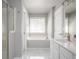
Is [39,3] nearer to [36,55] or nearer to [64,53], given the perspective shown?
[36,55]

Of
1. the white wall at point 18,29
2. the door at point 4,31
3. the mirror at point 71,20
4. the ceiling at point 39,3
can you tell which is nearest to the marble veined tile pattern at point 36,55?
the white wall at point 18,29

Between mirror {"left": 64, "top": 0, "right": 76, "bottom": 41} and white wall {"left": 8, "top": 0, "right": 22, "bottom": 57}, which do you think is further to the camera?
white wall {"left": 8, "top": 0, "right": 22, "bottom": 57}

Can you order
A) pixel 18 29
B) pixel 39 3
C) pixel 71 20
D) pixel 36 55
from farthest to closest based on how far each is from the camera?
pixel 39 3
pixel 36 55
pixel 18 29
pixel 71 20

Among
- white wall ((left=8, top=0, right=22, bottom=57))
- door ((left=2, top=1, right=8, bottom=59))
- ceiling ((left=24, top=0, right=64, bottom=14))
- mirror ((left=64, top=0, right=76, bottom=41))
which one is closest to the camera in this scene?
mirror ((left=64, top=0, right=76, bottom=41))

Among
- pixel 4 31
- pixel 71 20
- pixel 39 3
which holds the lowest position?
pixel 4 31

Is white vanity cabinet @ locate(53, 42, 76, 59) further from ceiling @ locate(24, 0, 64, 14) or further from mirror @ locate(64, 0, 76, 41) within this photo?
ceiling @ locate(24, 0, 64, 14)

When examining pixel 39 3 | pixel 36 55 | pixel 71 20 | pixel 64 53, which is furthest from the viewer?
pixel 39 3

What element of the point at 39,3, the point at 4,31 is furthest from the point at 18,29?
the point at 4,31

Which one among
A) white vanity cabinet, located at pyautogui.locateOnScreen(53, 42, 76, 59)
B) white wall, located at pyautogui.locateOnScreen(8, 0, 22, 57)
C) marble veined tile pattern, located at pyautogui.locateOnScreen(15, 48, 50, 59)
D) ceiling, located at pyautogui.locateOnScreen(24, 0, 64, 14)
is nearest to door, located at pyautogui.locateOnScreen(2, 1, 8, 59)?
white vanity cabinet, located at pyautogui.locateOnScreen(53, 42, 76, 59)

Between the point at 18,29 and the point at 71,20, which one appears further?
the point at 18,29

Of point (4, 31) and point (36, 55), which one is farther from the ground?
point (4, 31)

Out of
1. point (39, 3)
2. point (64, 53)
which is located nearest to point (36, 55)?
point (39, 3)

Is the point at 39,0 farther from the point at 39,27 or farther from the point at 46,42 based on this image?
the point at 39,27

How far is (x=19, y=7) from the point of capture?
5.79 m
